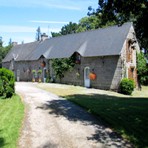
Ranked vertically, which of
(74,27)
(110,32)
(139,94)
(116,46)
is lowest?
(139,94)

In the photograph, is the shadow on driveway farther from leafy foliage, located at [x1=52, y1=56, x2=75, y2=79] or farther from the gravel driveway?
leafy foliage, located at [x1=52, y1=56, x2=75, y2=79]

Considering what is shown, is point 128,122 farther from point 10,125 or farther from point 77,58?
point 77,58

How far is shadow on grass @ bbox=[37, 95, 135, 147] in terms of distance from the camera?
919 cm

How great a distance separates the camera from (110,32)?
33.5m

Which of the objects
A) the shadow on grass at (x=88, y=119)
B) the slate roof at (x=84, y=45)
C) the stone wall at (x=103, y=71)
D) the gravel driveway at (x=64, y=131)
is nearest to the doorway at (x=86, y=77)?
the stone wall at (x=103, y=71)

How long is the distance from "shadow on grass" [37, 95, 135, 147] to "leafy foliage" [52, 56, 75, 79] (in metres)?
18.6

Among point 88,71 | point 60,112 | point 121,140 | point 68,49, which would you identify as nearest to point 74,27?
point 68,49

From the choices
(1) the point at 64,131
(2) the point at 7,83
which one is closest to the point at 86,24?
(2) the point at 7,83

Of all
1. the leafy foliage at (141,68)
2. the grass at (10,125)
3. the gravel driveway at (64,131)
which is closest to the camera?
the gravel driveway at (64,131)

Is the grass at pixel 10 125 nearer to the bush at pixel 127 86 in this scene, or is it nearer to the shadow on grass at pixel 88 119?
the shadow on grass at pixel 88 119

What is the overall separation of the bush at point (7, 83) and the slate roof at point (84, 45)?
1345 centimetres

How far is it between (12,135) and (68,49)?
2809 cm

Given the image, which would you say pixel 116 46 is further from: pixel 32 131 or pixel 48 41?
pixel 32 131

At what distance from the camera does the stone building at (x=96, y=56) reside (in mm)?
30672
